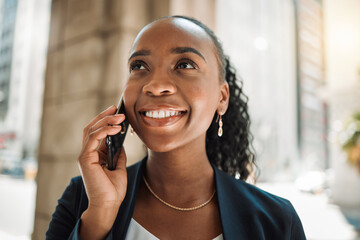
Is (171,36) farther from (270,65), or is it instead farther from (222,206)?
(270,65)

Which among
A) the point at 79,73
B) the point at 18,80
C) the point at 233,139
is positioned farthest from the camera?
the point at 18,80

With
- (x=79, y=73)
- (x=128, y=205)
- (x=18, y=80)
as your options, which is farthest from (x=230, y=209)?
(x=18, y=80)

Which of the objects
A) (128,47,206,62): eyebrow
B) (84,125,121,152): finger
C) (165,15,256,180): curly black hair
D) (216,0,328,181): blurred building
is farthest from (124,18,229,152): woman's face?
(216,0,328,181): blurred building

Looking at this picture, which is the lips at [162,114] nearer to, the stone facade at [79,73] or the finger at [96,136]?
the finger at [96,136]

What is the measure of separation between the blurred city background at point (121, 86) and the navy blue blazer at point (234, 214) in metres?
0.69

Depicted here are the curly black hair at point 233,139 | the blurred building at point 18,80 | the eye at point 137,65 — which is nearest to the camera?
the eye at point 137,65

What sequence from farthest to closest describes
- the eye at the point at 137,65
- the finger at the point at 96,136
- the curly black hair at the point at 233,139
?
the curly black hair at the point at 233,139, the eye at the point at 137,65, the finger at the point at 96,136

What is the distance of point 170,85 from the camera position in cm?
99

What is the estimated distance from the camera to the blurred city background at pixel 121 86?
2.07 meters

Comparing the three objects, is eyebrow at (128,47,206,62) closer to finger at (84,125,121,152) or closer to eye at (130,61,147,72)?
eye at (130,61,147,72)

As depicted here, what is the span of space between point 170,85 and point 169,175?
0.38 metres

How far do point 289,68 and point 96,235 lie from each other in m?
27.1

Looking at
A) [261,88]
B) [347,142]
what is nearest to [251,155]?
[347,142]

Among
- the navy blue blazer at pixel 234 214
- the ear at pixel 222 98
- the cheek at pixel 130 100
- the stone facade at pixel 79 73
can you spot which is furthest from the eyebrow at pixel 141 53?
the stone facade at pixel 79 73
